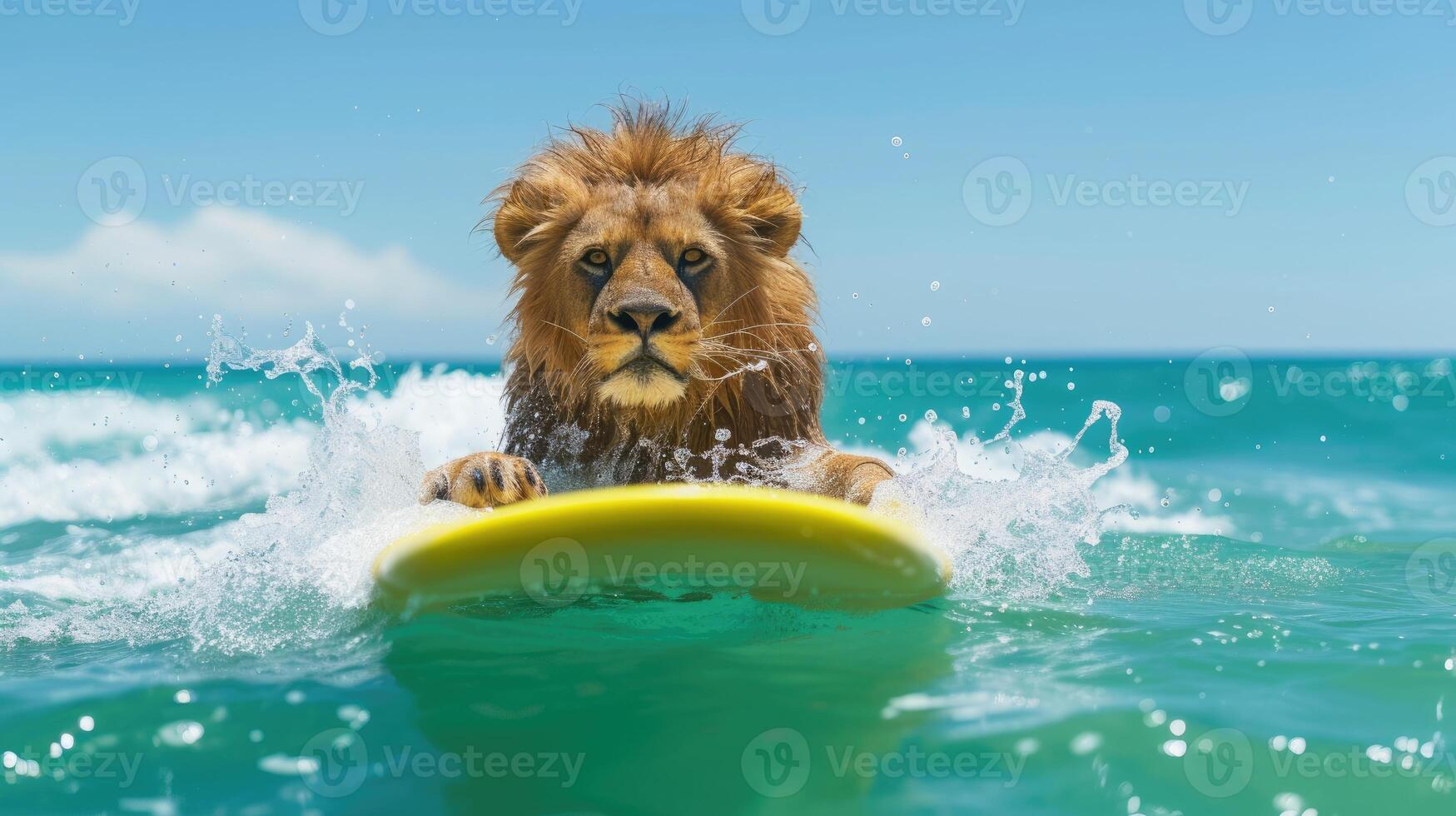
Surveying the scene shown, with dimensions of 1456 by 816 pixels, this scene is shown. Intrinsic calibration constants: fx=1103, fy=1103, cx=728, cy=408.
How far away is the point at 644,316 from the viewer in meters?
3.73

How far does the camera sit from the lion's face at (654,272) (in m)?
3.83

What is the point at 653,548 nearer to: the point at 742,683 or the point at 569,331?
the point at 742,683

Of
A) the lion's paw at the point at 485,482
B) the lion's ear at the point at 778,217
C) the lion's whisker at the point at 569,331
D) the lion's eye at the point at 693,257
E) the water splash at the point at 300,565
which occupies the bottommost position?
the water splash at the point at 300,565

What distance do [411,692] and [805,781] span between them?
1.23 metres

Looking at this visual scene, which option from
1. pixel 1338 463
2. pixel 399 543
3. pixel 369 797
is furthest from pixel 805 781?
pixel 1338 463

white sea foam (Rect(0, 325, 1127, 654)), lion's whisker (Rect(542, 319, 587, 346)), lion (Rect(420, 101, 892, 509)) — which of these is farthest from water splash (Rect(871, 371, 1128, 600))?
lion's whisker (Rect(542, 319, 587, 346))

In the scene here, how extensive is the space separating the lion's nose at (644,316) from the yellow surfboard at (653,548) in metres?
0.72

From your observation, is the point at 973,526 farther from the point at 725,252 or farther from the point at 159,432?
the point at 159,432

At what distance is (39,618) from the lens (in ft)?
14.4

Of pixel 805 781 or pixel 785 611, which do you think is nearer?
pixel 805 781

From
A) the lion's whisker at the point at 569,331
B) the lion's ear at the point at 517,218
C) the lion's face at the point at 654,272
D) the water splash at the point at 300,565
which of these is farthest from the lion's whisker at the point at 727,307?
the water splash at the point at 300,565

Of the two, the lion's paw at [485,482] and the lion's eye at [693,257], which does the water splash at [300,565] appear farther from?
the lion's eye at [693,257]

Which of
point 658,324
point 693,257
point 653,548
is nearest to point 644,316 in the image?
point 658,324

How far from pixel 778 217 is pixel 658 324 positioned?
0.84m
